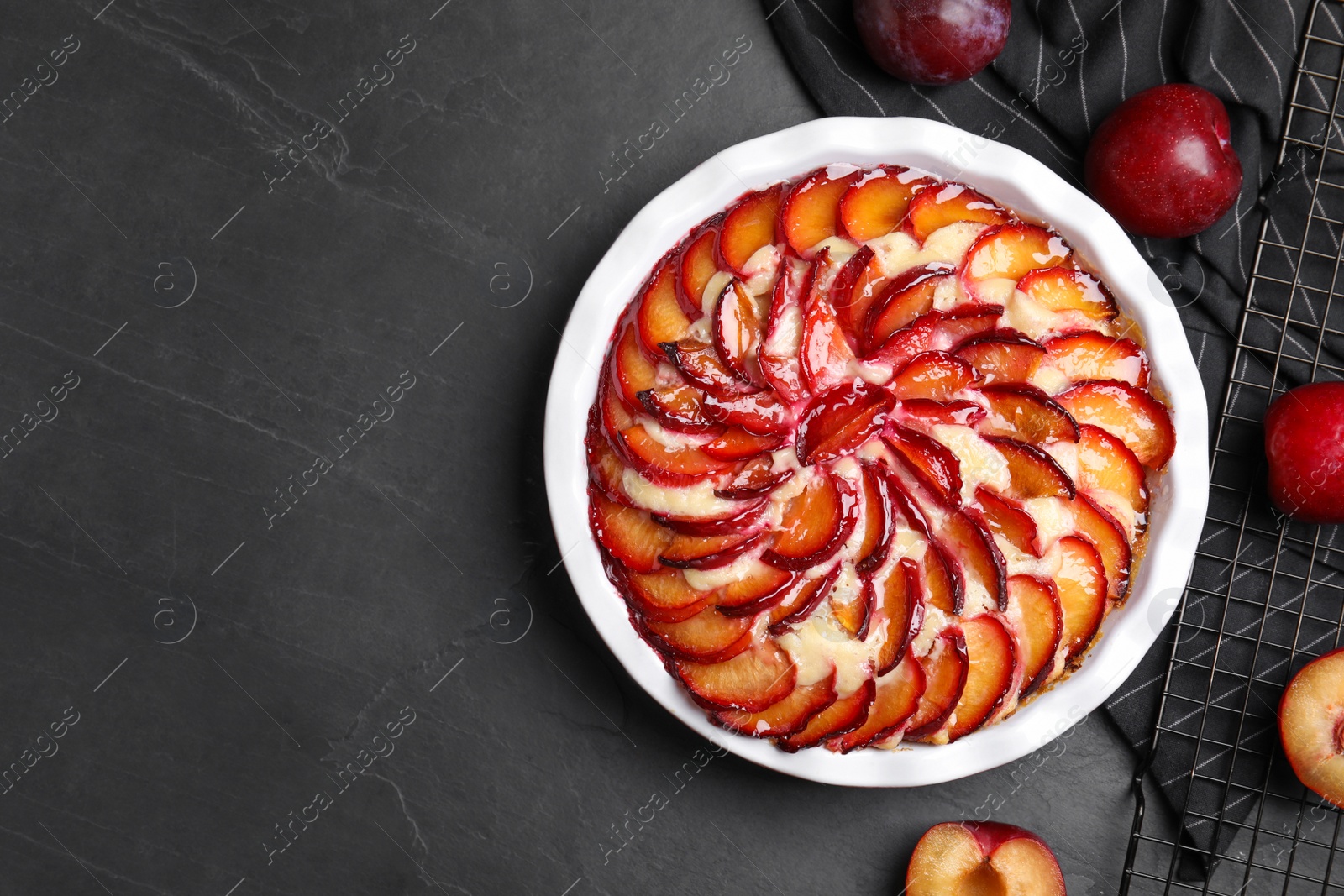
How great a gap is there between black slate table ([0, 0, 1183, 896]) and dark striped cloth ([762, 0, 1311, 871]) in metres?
0.14

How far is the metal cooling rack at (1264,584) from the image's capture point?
230cm

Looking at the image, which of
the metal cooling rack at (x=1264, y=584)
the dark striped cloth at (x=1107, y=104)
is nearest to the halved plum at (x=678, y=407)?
the dark striped cloth at (x=1107, y=104)

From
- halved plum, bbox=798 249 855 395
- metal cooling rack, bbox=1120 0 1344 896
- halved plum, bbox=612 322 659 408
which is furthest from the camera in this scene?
metal cooling rack, bbox=1120 0 1344 896

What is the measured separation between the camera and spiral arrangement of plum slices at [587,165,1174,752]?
6.08 feet

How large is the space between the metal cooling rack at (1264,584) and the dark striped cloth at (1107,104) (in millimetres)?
34

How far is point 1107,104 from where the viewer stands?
2.34m

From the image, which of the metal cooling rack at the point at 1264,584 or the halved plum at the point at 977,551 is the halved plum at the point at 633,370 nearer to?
the halved plum at the point at 977,551

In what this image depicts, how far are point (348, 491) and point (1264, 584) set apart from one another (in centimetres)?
236

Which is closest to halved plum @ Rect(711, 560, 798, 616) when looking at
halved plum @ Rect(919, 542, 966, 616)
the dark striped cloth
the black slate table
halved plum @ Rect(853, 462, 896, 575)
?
halved plum @ Rect(853, 462, 896, 575)

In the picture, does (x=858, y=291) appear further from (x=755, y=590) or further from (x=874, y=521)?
(x=755, y=590)

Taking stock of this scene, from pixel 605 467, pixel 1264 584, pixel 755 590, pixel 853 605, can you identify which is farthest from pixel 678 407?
pixel 1264 584

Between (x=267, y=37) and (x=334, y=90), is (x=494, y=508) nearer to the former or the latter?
(x=334, y=90)

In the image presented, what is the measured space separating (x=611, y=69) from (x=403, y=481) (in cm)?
121

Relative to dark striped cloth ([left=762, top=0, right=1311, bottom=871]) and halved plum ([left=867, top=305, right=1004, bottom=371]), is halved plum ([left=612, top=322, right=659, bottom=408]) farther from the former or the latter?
dark striped cloth ([left=762, top=0, right=1311, bottom=871])
